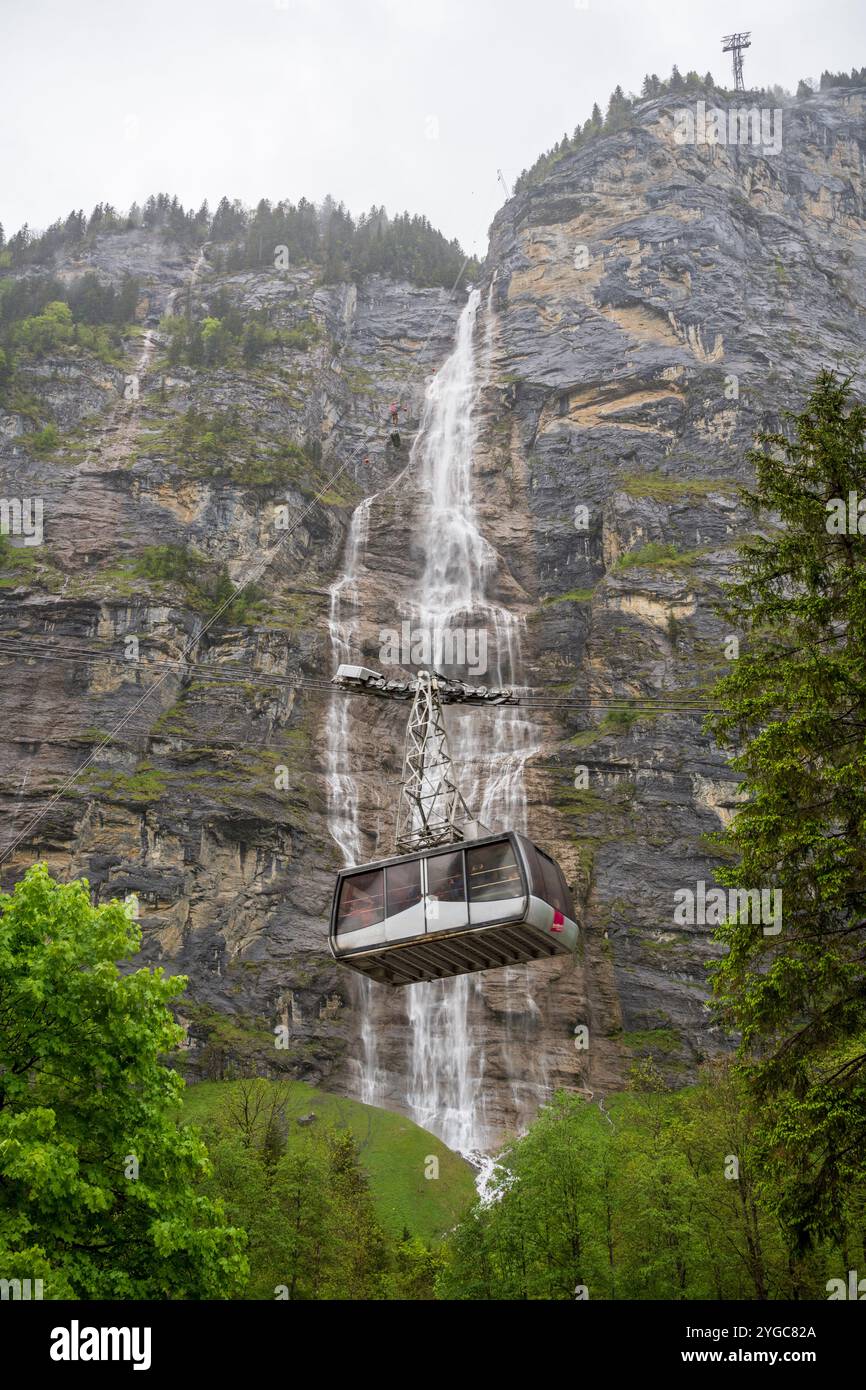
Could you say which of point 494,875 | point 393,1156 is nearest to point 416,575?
point 393,1156

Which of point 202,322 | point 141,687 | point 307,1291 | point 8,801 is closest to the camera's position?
point 307,1291

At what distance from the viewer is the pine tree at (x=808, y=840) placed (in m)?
16.4

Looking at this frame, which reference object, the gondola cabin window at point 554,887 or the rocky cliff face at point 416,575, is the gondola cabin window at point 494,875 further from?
the rocky cliff face at point 416,575

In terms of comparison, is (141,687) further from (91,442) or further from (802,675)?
(802,675)

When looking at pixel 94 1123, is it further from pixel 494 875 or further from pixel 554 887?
pixel 554 887

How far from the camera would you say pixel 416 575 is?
84.9m

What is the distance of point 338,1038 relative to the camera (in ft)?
192

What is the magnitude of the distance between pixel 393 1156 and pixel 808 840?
36759mm

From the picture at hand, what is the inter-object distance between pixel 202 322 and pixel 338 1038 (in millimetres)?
70287

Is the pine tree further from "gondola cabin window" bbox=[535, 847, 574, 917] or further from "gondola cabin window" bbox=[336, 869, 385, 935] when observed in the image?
"gondola cabin window" bbox=[336, 869, 385, 935]

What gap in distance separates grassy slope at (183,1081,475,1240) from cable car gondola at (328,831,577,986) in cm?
2197

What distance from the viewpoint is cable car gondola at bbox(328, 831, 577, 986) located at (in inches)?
893
